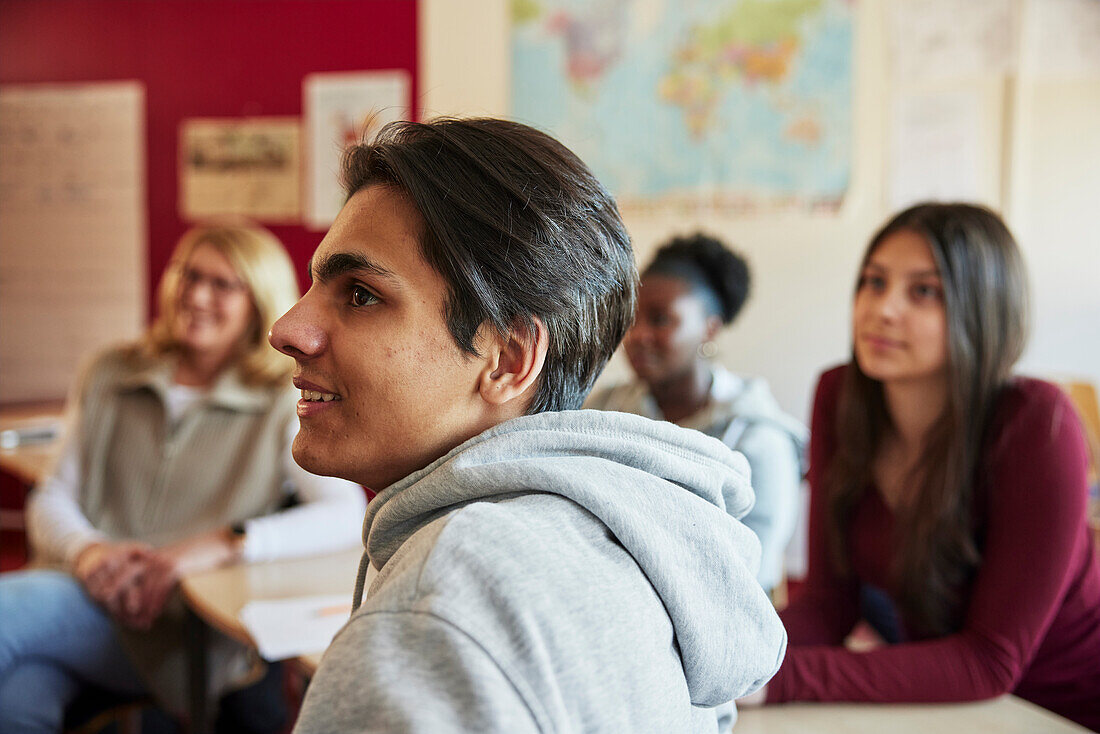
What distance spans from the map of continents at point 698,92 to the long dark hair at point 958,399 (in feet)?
6.75

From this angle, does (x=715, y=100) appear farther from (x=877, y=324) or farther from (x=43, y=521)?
(x=43, y=521)

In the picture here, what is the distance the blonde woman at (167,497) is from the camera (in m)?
1.91

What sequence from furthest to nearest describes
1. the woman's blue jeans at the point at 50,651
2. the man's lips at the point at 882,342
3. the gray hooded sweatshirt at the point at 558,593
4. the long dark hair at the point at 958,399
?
the woman's blue jeans at the point at 50,651 < the man's lips at the point at 882,342 < the long dark hair at the point at 958,399 < the gray hooded sweatshirt at the point at 558,593

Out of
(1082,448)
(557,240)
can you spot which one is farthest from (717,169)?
(557,240)

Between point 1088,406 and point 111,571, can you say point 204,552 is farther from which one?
point 1088,406

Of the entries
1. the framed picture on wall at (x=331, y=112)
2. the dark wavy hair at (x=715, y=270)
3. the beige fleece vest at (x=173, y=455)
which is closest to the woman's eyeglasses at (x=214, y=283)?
the beige fleece vest at (x=173, y=455)

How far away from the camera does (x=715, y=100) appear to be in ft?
12.3

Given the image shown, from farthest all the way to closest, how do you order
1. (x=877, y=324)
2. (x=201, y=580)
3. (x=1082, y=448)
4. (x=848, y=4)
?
(x=848, y=4)
(x=201, y=580)
(x=877, y=324)
(x=1082, y=448)

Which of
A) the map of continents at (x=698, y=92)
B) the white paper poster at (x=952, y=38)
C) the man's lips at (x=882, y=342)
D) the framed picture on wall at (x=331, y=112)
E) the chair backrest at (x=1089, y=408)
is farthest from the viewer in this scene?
the framed picture on wall at (x=331, y=112)

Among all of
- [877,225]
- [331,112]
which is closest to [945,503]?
[877,225]

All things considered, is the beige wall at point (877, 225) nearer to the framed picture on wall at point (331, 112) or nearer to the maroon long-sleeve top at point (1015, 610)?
the framed picture on wall at point (331, 112)

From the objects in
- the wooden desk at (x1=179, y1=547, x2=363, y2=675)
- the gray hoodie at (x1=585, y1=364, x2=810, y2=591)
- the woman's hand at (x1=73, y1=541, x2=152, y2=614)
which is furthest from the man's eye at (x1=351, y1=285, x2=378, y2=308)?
the woman's hand at (x1=73, y1=541, x2=152, y2=614)

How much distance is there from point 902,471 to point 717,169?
2250 millimetres

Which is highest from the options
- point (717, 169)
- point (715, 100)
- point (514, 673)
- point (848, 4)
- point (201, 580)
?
point (848, 4)
